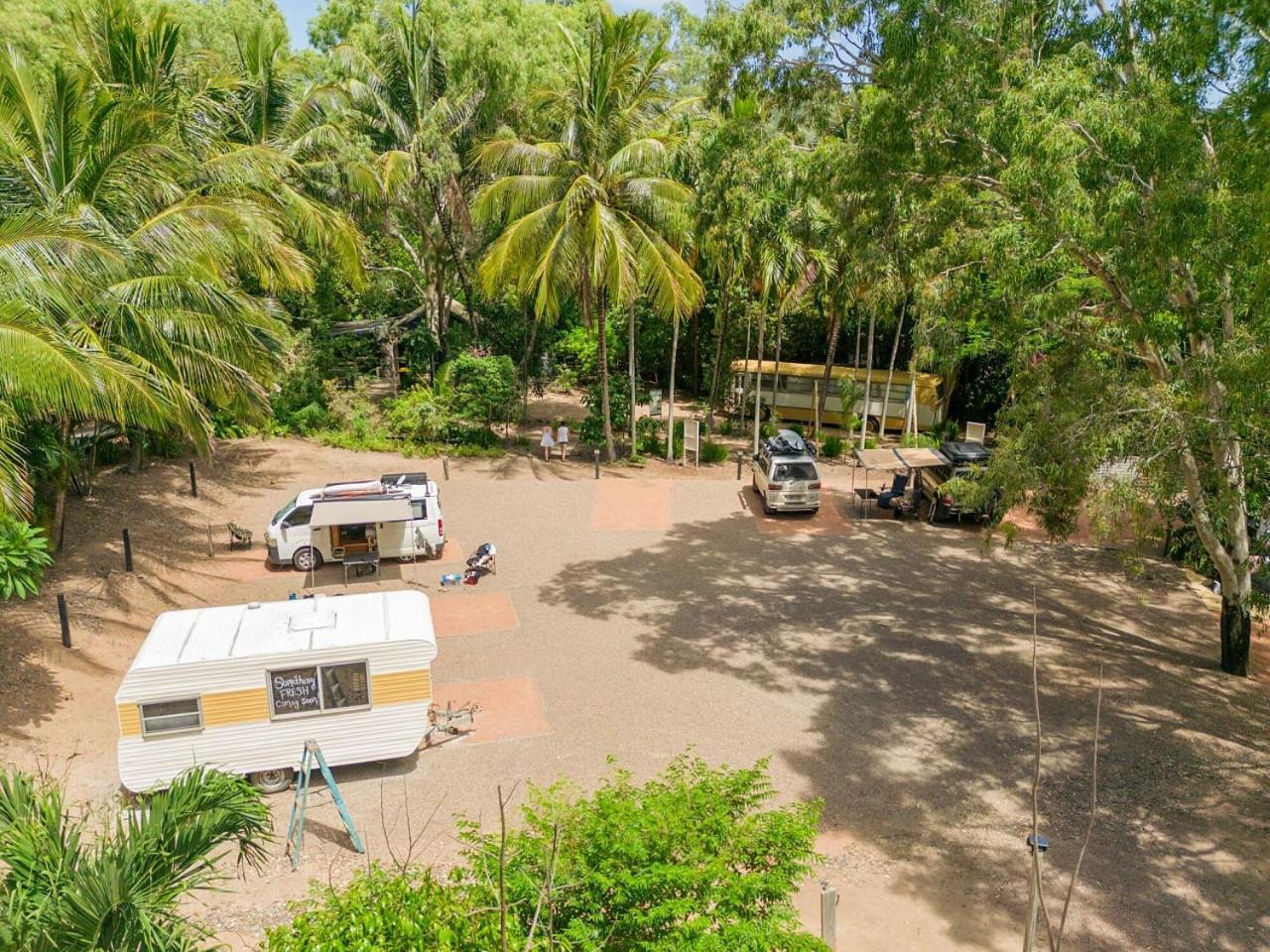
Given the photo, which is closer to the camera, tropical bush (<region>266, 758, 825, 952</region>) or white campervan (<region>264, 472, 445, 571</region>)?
tropical bush (<region>266, 758, 825, 952</region>)

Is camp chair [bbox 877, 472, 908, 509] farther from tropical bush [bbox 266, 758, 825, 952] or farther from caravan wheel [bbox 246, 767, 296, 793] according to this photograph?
caravan wheel [bbox 246, 767, 296, 793]

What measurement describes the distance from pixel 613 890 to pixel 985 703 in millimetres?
8296

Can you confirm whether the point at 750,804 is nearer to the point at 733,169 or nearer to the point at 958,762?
the point at 958,762

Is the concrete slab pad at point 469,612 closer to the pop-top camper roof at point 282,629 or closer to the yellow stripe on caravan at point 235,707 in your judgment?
the pop-top camper roof at point 282,629

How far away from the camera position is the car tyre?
1767 cm

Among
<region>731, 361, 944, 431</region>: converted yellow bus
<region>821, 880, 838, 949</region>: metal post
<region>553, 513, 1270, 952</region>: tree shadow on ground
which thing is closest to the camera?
<region>821, 880, 838, 949</region>: metal post

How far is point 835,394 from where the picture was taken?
3038 centimetres

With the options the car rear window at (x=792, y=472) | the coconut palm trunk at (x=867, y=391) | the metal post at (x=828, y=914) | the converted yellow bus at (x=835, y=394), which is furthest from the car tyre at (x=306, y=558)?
the coconut palm trunk at (x=867, y=391)

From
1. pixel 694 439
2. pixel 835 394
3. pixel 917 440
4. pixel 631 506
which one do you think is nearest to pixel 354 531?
pixel 631 506

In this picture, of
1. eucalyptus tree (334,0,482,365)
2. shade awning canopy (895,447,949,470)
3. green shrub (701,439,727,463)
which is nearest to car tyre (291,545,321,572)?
eucalyptus tree (334,0,482,365)

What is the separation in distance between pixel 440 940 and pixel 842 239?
12561 millimetres

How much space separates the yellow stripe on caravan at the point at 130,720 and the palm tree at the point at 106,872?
479cm

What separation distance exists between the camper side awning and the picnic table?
2.27 feet

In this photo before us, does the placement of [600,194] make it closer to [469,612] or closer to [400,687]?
[469,612]
